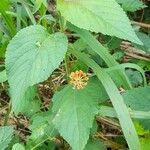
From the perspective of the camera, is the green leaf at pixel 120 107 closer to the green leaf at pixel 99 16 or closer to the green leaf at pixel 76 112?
the green leaf at pixel 76 112

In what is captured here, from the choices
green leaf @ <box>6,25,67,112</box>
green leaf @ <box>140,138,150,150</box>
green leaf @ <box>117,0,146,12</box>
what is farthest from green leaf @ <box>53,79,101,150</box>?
green leaf @ <box>117,0,146,12</box>

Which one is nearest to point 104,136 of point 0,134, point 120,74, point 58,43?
point 120,74

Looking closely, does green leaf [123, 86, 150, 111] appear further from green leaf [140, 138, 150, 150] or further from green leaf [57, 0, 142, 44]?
green leaf [57, 0, 142, 44]

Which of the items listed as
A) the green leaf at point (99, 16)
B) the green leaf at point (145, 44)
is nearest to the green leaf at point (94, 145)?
the green leaf at point (99, 16)

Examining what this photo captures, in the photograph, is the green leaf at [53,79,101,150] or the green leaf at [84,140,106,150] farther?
the green leaf at [84,140,106,150]

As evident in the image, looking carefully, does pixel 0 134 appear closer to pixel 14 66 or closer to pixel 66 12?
pixel 14 66

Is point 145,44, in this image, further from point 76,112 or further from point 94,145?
point 76,112
